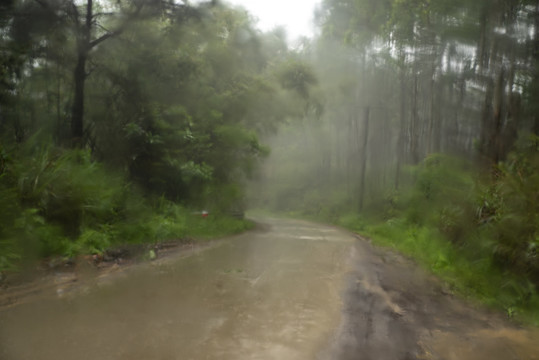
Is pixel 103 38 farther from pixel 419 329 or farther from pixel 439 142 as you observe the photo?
pixel 439 142

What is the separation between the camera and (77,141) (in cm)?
1152

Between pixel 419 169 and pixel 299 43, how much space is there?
21523mm

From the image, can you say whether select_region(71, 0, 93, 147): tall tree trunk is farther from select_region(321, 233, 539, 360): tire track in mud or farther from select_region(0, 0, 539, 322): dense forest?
select_region(321, 233, 539, 360): tire track in mud

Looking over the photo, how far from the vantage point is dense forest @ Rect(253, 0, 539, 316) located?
25.1 ft

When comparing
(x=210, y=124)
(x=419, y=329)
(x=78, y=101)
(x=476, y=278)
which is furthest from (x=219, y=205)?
(x=419, y=329)

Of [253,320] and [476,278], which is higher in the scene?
[476,278]

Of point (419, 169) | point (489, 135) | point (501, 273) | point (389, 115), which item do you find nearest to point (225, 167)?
point (419, 169)

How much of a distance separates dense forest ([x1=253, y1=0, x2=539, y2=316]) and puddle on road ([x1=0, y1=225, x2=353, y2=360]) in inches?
119

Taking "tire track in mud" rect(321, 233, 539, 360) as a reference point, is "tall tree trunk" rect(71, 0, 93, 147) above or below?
above

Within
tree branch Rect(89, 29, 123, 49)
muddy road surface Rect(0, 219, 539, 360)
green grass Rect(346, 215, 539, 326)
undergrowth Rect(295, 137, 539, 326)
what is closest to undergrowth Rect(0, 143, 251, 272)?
muddy road surface Rect(0, 219, 539, 360)

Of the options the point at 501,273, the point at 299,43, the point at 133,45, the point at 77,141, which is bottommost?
the point at 501,273

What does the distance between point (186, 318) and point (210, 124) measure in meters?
11.7

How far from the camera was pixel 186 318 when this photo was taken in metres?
5.50

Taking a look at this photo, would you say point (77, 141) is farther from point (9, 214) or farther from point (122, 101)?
point (9, 214)
